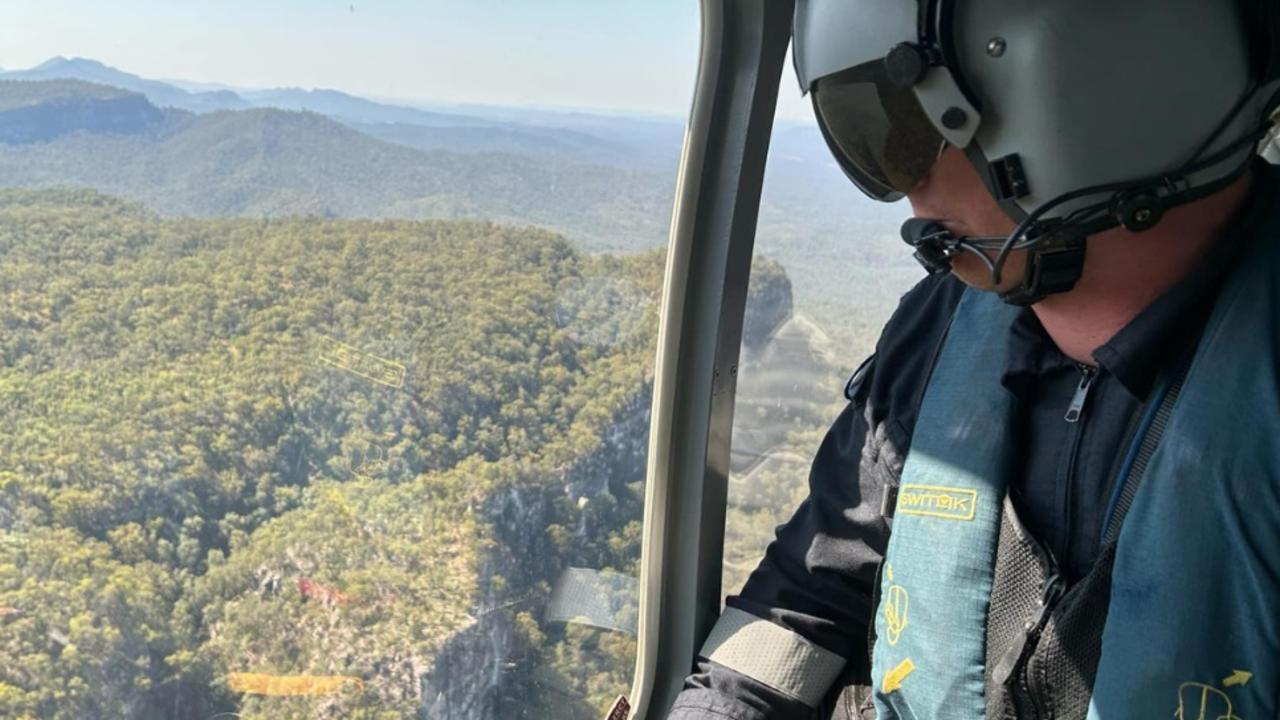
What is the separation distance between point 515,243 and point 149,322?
0.69 metres

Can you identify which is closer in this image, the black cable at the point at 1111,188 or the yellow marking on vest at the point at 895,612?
the black cable at the point at 1111,188

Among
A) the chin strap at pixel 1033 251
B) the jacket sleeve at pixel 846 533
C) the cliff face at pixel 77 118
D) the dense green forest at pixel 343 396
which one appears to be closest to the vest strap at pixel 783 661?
the jacket sleeve at pixel 846 533

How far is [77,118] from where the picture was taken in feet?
4.65

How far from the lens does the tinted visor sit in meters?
1.19

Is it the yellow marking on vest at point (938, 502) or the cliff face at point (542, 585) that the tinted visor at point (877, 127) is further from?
the cliff face at point (542, 585)

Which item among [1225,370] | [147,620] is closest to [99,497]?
[147,620]

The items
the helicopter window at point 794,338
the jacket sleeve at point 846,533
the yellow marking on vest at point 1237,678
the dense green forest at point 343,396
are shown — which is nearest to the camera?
the yellow marking on vest at point 1237,678

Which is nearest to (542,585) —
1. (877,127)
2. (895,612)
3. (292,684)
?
(292,684)

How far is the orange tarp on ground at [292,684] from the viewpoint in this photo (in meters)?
1.55

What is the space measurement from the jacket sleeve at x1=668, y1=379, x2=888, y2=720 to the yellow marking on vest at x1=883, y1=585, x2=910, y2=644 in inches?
5.3

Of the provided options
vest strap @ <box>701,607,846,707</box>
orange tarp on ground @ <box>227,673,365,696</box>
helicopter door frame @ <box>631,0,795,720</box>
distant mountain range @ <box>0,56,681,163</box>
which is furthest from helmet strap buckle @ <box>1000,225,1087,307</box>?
orange tarp on ground @ <box>227,673,365,696</box>

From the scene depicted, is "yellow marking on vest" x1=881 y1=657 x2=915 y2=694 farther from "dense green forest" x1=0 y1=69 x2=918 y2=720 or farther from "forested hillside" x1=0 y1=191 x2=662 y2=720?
"forested hillside" x1=0 y1=191 x2=662 y2=720

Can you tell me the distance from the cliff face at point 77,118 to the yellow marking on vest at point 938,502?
4.10 feet

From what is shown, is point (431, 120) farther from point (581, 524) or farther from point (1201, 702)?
point (1201, 702)
